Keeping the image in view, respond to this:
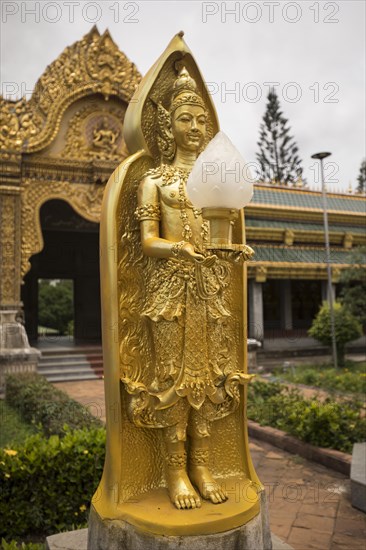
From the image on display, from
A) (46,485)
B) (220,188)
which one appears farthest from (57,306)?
(220,188)

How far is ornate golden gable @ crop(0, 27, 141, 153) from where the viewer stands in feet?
31.0

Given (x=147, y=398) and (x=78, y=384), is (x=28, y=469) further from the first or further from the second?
(x=78, y=384)

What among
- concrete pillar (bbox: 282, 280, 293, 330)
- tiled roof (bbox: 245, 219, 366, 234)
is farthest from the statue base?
concrete pillar (bbox: 282, 280, 293, 330)

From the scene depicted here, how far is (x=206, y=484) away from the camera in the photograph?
213 cm

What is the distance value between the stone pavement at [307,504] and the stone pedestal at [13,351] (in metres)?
4.72

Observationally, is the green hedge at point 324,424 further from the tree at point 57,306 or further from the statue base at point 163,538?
the tree at point 57,306

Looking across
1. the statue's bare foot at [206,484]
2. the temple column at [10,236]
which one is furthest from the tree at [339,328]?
the statue's bare foot at [206,484]

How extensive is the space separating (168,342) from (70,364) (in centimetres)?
833

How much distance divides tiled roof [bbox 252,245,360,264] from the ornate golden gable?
5.18m

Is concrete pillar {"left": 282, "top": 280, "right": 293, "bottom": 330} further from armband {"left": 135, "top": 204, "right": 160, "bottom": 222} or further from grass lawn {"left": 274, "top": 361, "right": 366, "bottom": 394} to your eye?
armband {"left": 135, "top": 204, "right": 160, "bottom": 222}

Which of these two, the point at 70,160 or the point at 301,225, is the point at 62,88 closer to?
the point at 70,160

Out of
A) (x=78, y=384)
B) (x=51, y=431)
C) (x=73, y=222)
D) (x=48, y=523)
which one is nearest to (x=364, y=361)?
(x=78, y=384)

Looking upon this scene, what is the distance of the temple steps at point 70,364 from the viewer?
948cm

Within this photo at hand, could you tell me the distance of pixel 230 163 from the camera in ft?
5.33
